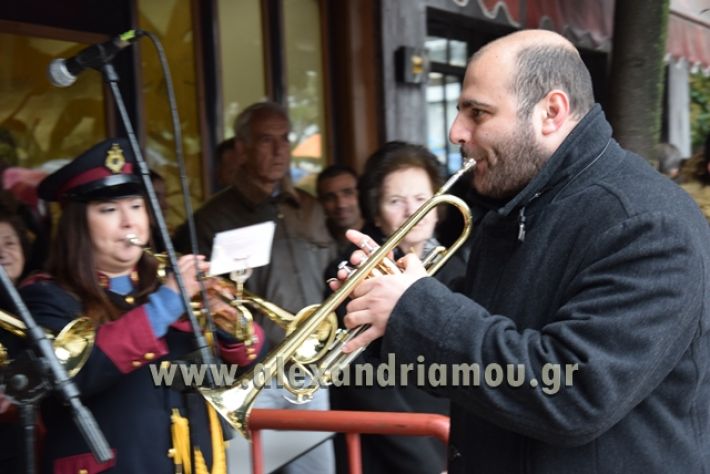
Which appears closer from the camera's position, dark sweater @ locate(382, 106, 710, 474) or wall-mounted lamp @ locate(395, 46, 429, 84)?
dark sweater @ locate(382, 106, 710, 474)

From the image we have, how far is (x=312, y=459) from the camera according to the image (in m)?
4.20

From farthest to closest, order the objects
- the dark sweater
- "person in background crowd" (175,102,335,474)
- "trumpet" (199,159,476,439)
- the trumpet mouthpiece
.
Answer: "person in background crowd" (175,102,335,474) → the trumpet mouthpiece → "trumpet" (199,159,476,439) → the dark sweater

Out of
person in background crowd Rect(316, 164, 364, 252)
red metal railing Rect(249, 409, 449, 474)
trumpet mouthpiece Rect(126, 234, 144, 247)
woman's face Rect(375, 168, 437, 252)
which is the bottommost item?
red metal railing Rect(249, 409, 449, 474)

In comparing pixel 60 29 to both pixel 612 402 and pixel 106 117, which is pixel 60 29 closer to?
pixel 106 117

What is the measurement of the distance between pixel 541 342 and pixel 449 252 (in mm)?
716

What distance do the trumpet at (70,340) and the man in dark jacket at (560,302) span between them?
88cm

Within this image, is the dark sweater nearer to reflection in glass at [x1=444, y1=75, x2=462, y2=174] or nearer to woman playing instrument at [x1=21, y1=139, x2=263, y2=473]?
woman playing instrument at [x1=21, y1=139, x2=263, y2=473]

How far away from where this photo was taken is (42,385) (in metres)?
2.22

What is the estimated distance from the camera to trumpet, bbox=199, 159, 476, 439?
7.07 ft

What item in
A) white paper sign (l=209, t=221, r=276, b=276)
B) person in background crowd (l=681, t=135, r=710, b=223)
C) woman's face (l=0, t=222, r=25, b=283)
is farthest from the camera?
person in background crowd (l=681, t=135, r=710, b=223)

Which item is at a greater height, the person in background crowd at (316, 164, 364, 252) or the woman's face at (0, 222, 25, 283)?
the woman's face at (0, 222, 25, 283)

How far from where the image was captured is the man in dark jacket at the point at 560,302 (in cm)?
180

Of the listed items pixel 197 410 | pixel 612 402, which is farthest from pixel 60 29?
pixel 612 402

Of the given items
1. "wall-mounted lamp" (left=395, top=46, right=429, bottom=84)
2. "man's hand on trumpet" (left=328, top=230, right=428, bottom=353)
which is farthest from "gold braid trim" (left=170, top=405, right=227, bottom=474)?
"wall-mounted lamp" (left=395, top=46, right=429, bottom=84)
